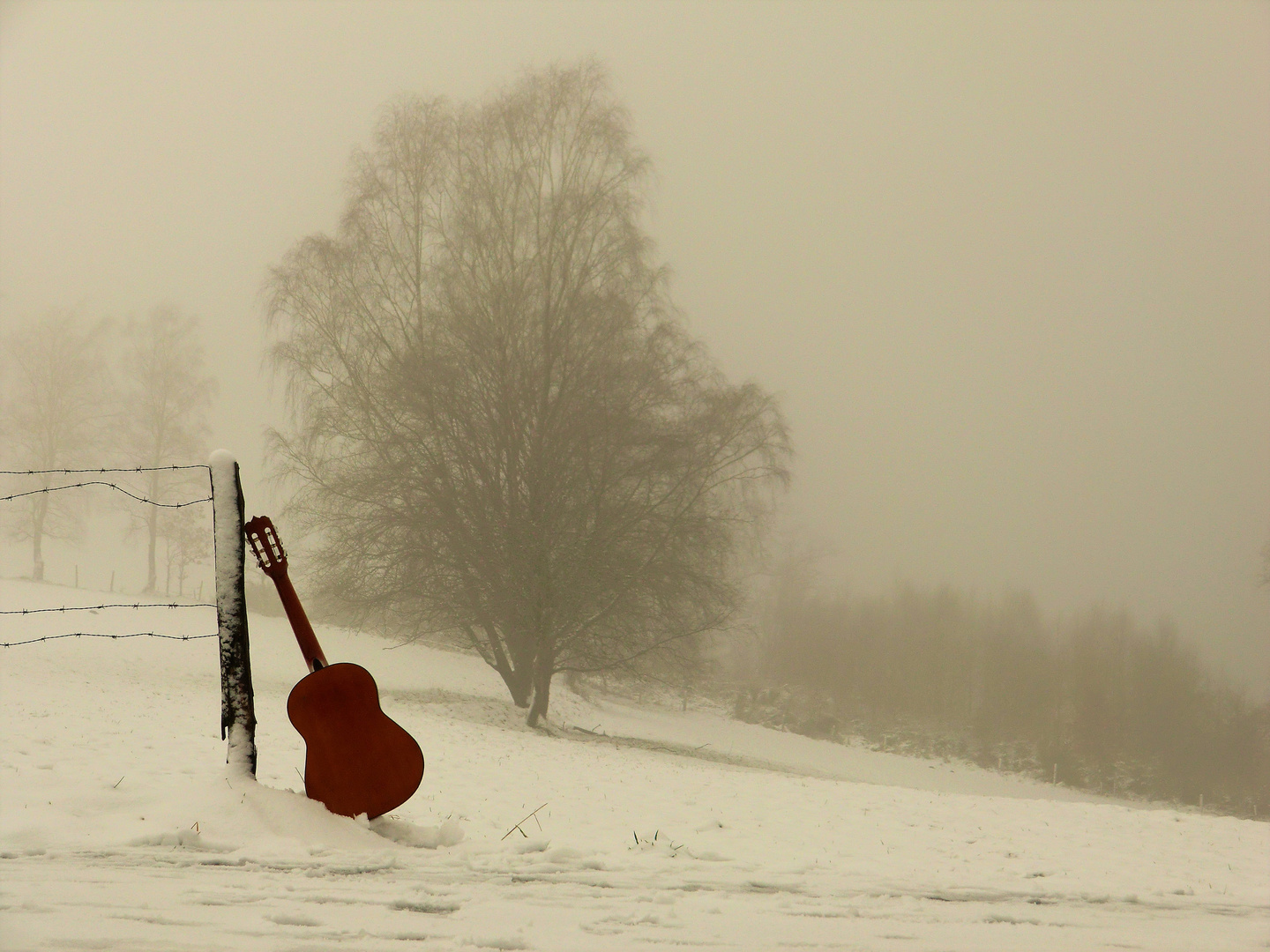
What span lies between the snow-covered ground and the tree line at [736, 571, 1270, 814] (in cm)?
1828

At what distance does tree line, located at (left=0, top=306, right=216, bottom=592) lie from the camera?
2797cm

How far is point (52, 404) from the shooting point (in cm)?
2800

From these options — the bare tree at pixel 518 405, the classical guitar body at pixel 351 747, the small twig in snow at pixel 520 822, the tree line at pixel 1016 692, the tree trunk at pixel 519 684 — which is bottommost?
the tree line at pixel 1016 692

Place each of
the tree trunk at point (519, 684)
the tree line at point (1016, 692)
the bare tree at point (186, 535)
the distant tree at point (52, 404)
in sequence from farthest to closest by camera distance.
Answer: the bare tree at point (186, 535) < the distant tree at point (52, 404) < the tree line at point (1016, 692) < the tree trunk at point (519, 684)

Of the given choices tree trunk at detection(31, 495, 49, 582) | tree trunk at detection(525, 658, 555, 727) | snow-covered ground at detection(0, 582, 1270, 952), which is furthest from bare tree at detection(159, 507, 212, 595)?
snow-covered ground at detection(0, 582, 1270, 952)

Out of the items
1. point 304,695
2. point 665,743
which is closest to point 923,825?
point 304,695

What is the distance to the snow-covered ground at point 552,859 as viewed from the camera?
131 inches

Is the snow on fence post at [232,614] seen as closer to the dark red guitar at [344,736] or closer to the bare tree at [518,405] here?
the dark red guitar at [344,736]

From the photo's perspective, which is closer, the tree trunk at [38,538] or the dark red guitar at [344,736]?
the dark red guitar at [344,736]

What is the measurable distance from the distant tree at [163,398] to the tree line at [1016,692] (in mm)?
22127

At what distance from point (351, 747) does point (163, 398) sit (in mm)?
29409

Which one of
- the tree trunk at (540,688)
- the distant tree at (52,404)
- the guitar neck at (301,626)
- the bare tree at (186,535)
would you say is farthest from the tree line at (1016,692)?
the distant tree at (52,404)

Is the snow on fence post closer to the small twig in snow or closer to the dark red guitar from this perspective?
the dark red guitar

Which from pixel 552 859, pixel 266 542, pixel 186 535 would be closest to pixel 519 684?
pixel 552 859
